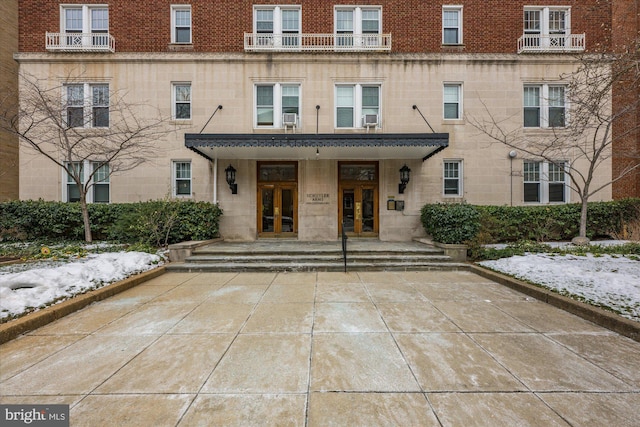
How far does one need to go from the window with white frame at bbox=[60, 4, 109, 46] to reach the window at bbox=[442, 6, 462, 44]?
15130 millimetres

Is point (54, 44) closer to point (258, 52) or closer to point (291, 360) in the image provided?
point (258, 52)

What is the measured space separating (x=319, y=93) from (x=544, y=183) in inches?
419

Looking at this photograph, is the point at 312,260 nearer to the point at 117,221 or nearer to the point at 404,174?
the point at 404,174

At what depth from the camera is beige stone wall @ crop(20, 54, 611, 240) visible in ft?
37.5

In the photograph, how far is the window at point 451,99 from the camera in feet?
38.4

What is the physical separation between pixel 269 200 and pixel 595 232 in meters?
13.1

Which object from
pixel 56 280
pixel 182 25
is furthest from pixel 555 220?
pixel 182 25

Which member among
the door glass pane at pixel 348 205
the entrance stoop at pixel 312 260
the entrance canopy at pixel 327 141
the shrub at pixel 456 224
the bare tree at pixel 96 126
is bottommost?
the entrance stoop at pixel 312 260

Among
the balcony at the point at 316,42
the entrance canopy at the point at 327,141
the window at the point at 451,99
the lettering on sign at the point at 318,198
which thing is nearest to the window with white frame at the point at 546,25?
the window at the point at 451,99

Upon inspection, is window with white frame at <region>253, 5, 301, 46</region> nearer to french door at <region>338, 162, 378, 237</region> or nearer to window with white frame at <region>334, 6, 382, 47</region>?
window with white frame at <region>334, 6, 382, 47</region>

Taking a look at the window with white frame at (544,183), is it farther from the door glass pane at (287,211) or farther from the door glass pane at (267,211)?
the door glass pane at (267,211)

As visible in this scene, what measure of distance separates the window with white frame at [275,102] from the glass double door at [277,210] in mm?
2813

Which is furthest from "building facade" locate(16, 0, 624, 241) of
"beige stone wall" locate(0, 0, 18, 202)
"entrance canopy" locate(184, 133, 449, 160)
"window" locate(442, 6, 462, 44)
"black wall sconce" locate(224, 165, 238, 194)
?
"entrance canopy" locate(184, 133, 449, 160)

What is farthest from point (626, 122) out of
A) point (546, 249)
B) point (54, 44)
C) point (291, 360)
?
point (54, 44)
